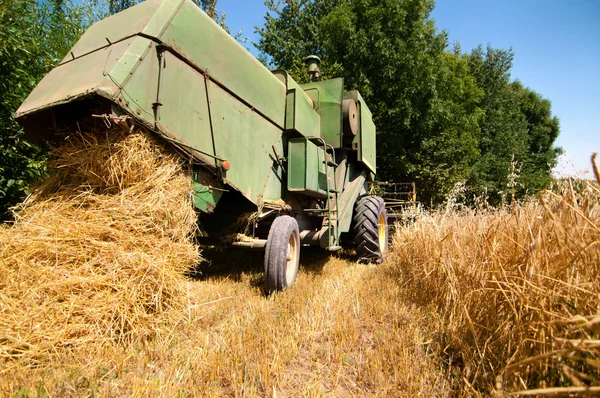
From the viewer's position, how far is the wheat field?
5.16 feet

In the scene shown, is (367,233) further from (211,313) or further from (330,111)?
(211,313)

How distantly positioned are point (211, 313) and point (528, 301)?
221 centimetres

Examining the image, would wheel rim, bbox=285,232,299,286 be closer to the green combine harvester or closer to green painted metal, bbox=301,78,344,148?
the green combine harvester

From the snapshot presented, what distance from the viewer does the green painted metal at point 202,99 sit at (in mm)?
2412

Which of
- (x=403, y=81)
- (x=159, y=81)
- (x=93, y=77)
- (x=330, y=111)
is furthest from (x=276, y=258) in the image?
(x=403, y=81)

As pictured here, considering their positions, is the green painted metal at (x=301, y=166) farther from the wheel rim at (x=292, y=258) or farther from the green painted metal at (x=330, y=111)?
the green painted metal at (x=330, y=111)

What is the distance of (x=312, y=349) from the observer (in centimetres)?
223

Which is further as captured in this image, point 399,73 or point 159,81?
point 399,73

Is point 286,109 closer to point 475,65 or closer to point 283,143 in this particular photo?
point 283,143

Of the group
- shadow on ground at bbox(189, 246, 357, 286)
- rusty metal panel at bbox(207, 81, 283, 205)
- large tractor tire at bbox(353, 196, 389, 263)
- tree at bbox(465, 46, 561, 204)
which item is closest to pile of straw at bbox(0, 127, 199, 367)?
rusty metal panel at bbox(207, 81, 283, 205)

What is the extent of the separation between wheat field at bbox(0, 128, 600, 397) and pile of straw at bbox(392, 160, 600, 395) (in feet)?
0.04

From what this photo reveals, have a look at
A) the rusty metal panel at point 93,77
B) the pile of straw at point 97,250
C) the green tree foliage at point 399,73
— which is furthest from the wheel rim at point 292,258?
the green tree foliage at point 399,73

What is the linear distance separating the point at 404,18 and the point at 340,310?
48.9 feet

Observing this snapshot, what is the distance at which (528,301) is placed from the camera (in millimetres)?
1624
